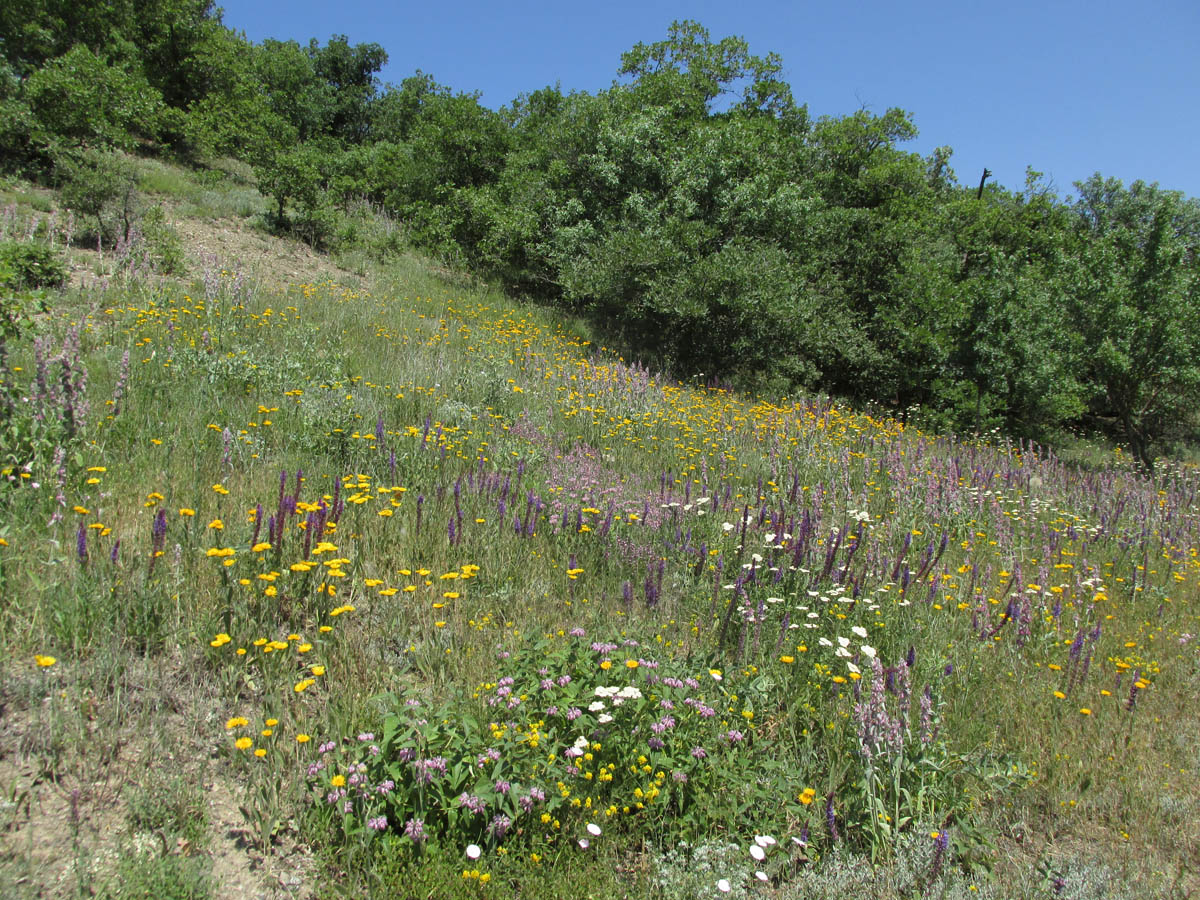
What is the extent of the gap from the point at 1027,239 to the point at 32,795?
2828 cm

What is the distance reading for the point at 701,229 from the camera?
14180 mm

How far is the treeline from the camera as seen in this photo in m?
13.4

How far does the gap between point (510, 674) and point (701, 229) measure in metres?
12.6

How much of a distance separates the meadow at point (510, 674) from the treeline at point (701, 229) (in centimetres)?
827

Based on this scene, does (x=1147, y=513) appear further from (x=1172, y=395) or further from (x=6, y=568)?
(x=1172, y=395)

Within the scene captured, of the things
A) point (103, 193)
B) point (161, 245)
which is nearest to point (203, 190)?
point (103, 193)

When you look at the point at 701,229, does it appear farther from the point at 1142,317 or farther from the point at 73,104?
the point at 73,104

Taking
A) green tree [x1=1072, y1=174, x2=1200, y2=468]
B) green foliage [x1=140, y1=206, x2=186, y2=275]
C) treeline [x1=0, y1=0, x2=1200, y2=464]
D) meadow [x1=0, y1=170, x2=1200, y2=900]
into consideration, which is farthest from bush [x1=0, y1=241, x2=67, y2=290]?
green tree [x1=1072, y1=174, x2=1200, y2=468]

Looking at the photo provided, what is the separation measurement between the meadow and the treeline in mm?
8273

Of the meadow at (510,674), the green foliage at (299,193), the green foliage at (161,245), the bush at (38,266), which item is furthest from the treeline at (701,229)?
the meadow at (510,674)

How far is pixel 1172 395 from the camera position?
15.0 meters

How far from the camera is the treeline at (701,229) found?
43.9 feet

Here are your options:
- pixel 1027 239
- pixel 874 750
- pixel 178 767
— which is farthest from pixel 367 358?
pixel 1027 239

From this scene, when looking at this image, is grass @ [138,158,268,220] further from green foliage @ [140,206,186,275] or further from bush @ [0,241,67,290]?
bush @ [0,241,67,290]
